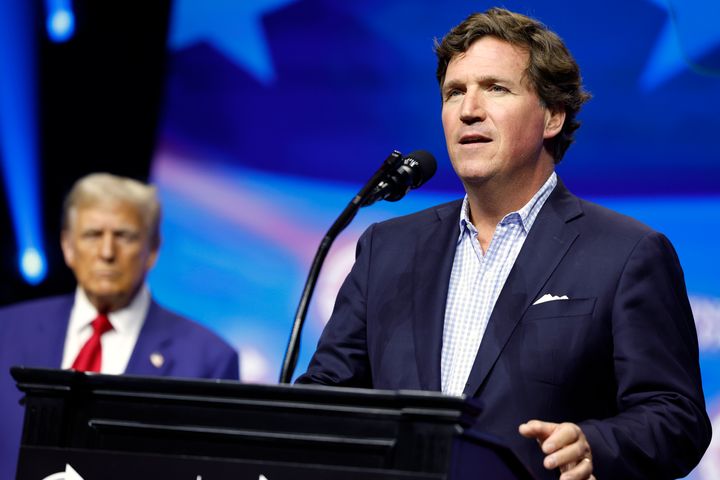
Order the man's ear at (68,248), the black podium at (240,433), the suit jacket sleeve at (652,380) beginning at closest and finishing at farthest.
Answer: the black podium at (240,433), the suit jacket sleeve at (652,380), the man's ear at (68,248)

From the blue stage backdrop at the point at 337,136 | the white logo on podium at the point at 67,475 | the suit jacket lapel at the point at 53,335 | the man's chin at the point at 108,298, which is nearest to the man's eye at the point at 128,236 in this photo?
the blue stage backdrop at the point at 337,136

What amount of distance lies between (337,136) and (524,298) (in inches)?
84.7

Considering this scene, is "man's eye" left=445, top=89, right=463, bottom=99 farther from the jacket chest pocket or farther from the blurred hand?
the blurred hand

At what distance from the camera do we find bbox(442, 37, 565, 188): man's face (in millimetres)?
2502

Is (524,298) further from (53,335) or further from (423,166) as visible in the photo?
(53,335)

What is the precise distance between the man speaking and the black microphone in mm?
146

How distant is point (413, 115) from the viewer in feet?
13.7

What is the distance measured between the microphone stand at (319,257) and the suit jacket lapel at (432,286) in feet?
0.91

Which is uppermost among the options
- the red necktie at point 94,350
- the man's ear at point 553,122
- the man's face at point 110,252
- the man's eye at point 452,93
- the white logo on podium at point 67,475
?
the man's face at point 110,252

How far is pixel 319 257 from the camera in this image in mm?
2271

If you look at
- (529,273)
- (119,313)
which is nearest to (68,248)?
(119,313)

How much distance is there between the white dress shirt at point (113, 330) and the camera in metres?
4.44

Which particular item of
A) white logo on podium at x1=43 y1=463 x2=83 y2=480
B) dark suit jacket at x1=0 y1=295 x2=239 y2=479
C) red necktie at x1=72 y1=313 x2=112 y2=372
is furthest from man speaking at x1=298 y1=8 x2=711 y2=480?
red necktie at x1=72 y1=313 x2=112 y2=372

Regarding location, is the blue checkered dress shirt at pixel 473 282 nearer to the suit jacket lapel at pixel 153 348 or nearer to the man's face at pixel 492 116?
the man's face at pixel 492 116
